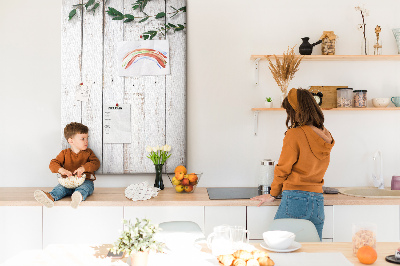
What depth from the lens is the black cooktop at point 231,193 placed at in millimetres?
2916

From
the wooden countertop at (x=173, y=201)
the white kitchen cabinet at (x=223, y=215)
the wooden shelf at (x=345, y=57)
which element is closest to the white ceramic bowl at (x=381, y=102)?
the wooden shelf at (x=345, y=57)

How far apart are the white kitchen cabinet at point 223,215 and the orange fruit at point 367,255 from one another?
1.22 m

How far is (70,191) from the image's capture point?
2996 millimetres

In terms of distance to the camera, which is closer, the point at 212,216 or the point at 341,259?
the point at 341,259

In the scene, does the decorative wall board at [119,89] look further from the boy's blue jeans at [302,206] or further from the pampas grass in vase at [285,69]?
the boy's blue jeans at [302,206]

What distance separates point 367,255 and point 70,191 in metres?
2.05

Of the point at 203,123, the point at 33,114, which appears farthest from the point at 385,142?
the point at 33,114

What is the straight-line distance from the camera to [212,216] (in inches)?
111

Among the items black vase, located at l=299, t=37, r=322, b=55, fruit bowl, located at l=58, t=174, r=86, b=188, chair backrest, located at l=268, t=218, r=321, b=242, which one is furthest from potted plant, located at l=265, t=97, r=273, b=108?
fruit bowl, located at l=58, t=174, r=86, b=188

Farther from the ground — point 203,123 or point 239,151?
point 203,123

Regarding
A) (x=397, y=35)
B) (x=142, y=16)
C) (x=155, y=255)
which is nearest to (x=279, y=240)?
(x=155, y=255)

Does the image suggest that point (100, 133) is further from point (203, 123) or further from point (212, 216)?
point (212, 216)

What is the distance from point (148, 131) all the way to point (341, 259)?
6.35ft

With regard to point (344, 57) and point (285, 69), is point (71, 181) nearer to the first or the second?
point (285, 69)
